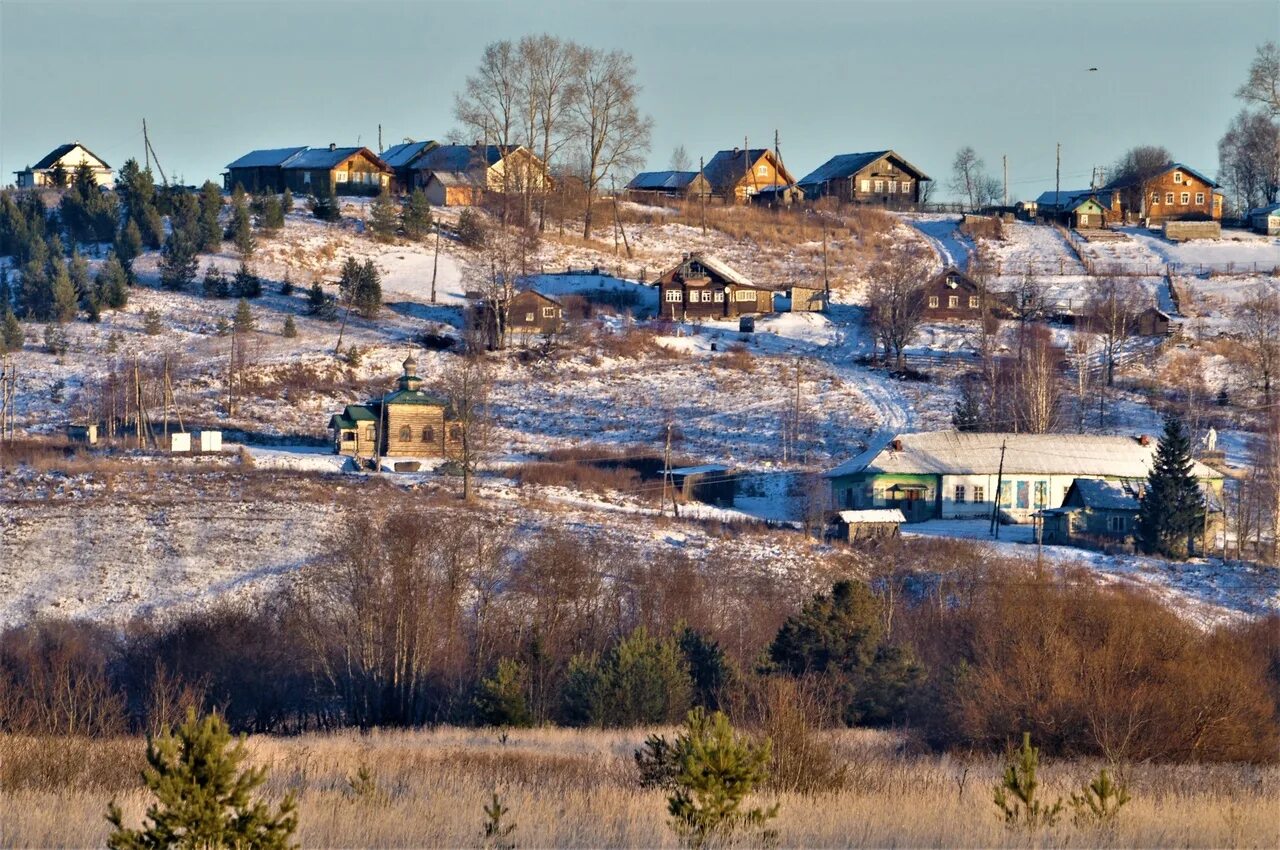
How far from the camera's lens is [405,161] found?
272ft

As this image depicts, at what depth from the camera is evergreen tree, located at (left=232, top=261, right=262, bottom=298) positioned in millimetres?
61781

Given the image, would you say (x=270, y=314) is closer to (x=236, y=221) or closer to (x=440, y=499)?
(x=236, y=221)

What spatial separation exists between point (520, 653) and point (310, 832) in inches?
590

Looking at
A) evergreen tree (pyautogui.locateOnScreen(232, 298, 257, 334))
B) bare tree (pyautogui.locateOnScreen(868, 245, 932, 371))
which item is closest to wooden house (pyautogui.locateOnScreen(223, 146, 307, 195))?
evergreen tree (pyautogui.locateOnScreen(232, 298, 257, 334))

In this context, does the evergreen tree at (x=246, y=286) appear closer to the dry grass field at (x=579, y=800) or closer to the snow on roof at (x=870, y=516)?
the snow on roof at (x=870, y=516)

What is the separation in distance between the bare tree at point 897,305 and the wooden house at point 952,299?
549mm

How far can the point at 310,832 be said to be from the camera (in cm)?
1234

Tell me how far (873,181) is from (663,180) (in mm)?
12244

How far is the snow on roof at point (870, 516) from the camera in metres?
42.1

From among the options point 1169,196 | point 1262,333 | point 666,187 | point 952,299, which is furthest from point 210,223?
point 1169,196

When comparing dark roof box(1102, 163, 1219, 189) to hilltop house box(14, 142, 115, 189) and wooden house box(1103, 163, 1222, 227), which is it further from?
hilltop house box(14, 142, 115, 189)

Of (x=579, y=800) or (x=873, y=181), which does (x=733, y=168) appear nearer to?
(x=873, y=181)

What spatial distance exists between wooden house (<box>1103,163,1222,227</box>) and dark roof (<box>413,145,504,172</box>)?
34.1 meters

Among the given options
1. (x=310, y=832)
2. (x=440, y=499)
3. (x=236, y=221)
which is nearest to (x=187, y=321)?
(x=236, y=221)
